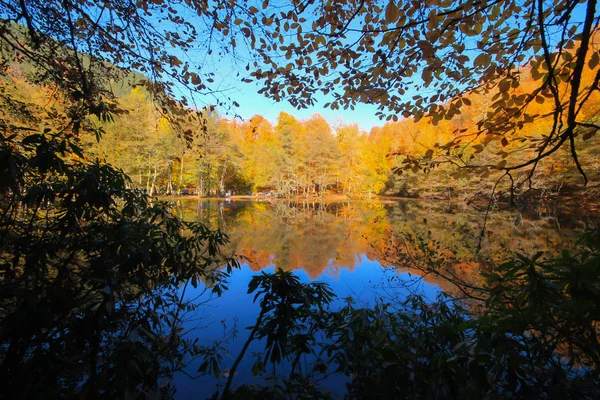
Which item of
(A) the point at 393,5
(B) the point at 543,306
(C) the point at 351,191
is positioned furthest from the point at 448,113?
(C) the point at 351,191

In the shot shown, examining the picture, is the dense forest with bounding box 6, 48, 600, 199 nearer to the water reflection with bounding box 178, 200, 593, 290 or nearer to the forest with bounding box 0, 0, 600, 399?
the water reflection with bounding box 178, 200, 593, 290

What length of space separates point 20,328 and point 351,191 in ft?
109

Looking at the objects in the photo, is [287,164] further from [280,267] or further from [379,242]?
[280,267]

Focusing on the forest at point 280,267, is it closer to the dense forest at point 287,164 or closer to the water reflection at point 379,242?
the water reflection at point 379,242

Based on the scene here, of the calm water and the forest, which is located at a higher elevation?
the forest

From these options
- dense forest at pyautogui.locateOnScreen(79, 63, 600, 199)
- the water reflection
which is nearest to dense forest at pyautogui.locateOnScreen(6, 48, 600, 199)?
dense forest at pyautogui.locateOnScreen(79, 63, 600, 199)

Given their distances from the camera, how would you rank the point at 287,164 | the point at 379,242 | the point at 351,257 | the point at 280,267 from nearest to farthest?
the point at 280,267, the point at 351,257, the point at 379,242, the point at 287,164

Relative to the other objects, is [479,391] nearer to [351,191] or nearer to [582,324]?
[582,324]

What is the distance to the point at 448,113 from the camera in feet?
5.97

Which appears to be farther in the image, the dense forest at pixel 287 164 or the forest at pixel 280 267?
the dense forest at pixel 287 164

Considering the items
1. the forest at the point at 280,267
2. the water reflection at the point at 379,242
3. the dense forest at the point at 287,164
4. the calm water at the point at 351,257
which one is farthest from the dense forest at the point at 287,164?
the forest at the point at 280,267

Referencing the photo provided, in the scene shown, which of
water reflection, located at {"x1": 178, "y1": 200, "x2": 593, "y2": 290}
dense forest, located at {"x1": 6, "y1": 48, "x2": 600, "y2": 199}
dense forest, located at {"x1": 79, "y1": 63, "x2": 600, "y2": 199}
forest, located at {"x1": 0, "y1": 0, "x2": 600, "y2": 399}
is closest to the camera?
forest, located at {"x1": 0, "y1": 0, "x2": 600, "y2": 399}

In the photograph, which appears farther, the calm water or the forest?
the calm water

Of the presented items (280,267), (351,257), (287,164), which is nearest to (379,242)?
(351,257)
